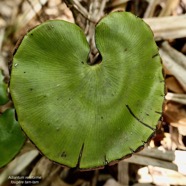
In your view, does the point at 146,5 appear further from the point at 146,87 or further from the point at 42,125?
the point at 42,125

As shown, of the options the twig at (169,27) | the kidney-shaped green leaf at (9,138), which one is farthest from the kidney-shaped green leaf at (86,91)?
the twig at (169,27)

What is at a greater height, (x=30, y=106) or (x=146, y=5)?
(x=30, y=106)

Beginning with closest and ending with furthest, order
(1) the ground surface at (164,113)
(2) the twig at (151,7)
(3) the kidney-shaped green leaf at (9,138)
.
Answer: (3) the kidney-shaped green leaf at (9,138) < (1) the ground surface at (164,113) < (2) the twig at (151,7)

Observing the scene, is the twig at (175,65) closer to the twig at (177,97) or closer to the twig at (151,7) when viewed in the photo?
the twig at (177,97)

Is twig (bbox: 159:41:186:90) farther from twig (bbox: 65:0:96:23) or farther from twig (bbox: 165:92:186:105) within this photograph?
twig (bbox: 65:0:96:23)

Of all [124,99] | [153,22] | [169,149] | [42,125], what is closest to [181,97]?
[169,149]
